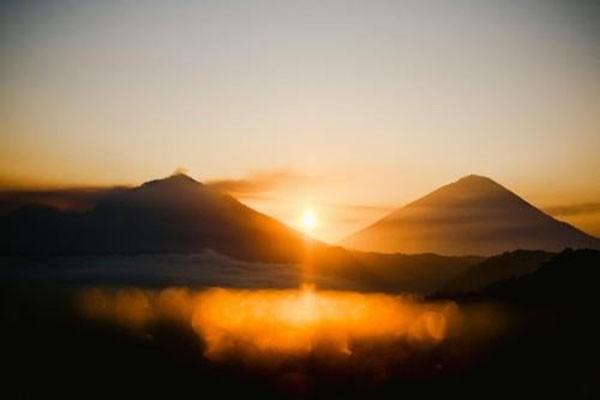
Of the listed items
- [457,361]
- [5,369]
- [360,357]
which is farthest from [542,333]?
[5,369]

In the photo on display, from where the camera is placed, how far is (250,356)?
15075 centimetres

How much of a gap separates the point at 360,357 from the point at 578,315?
45.2 m

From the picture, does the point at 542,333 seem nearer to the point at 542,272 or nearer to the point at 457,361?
the point at 457,361

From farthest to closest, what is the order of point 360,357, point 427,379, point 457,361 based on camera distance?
point 360,357 → point 457,361 → point 427,379

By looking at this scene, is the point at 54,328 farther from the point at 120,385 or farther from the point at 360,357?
the point at 360,357

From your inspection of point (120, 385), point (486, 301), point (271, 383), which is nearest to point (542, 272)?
point (486, 301)

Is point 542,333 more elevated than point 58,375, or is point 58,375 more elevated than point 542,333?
point 542,333

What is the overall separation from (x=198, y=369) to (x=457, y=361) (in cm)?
4598

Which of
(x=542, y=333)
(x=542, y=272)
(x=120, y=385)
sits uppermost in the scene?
(x=542, y=272)

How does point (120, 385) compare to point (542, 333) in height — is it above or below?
below

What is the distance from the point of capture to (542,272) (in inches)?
5792

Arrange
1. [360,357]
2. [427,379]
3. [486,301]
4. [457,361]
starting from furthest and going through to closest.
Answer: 1. [486,301]
2. [360,357]
3. [457,361]
4. [427,379]

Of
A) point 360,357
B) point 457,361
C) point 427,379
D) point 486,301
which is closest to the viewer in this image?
point 427,379

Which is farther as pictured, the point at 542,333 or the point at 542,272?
the point at 542,272
